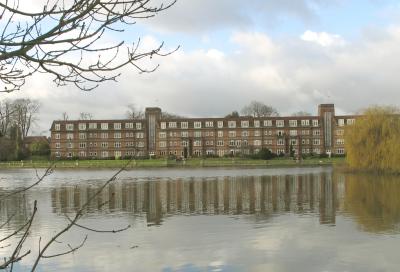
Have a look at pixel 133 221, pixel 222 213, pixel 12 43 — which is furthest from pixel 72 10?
pixel 222 213

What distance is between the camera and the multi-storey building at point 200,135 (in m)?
100

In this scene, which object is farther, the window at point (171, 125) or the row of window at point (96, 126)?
the row of window at point (96, 126)

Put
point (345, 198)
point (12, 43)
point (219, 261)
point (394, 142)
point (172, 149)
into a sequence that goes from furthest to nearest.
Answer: point (172, 149)
point (394, 142)
point (345, 198)
point (219, 261)
point (12, 43)

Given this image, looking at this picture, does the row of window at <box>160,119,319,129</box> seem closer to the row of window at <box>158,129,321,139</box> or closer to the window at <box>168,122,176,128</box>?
the window at <box>168,122,176,128</box>

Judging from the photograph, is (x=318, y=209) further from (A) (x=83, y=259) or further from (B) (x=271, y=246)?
(A) (x=83, y=259)

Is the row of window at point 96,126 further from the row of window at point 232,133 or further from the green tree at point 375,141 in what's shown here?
the green tree at point 375,141

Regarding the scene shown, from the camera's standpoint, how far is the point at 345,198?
25.8 metres

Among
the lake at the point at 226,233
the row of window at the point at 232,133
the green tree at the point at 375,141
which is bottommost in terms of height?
the lake at the point at 226,233

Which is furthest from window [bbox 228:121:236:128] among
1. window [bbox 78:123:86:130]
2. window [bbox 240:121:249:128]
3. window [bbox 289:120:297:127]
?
window [bbox 78:123:86:130]

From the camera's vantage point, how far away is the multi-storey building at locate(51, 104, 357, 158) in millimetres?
100375

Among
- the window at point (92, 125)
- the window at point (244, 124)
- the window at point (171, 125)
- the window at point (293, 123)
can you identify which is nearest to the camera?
the window at point (171, 125)

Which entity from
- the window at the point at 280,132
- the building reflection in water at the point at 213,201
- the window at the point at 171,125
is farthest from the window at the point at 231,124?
the building reflection in water at the point at 213,201

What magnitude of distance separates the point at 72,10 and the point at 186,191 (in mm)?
28783

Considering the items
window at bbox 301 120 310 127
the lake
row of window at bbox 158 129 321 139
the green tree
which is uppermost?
window at bbox 301 120 310 127
